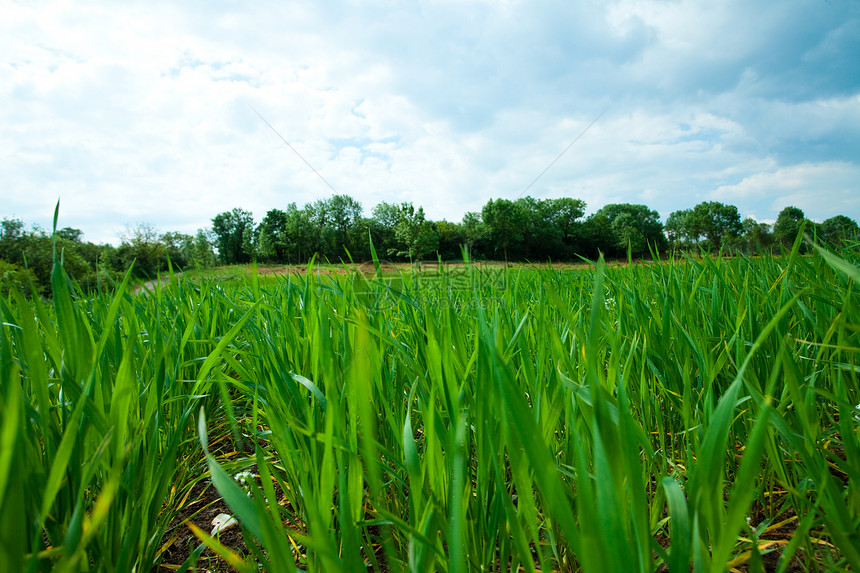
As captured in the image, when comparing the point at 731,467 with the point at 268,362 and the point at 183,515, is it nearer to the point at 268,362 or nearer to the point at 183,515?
the point at 268,362

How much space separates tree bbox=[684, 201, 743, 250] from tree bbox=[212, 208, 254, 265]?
138 feet

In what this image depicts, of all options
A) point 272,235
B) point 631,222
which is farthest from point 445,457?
point 631,222

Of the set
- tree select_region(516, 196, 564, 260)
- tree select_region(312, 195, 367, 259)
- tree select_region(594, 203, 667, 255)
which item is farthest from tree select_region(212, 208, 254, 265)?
tree select_region(594, 203, 667, 255)

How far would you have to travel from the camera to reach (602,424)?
0.30 metres

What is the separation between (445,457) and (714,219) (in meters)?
51.4

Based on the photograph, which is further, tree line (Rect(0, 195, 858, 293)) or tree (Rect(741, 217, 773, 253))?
tree line (Rect(0, 195, 858, 293))

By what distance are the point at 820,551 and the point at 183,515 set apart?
3.47 ft

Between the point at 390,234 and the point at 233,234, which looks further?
the point at 233,234

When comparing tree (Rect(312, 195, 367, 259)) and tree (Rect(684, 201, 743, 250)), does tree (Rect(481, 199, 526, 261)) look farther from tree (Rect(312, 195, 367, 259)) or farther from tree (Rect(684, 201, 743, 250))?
tree (Rect(684, 201, 743, 250))

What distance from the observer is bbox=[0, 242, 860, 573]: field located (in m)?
0.32

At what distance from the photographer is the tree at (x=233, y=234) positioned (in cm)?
3229

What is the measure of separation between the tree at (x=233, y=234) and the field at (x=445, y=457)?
3314 cm

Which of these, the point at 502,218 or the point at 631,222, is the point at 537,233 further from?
the point at 631,222

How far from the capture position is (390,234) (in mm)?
18359
